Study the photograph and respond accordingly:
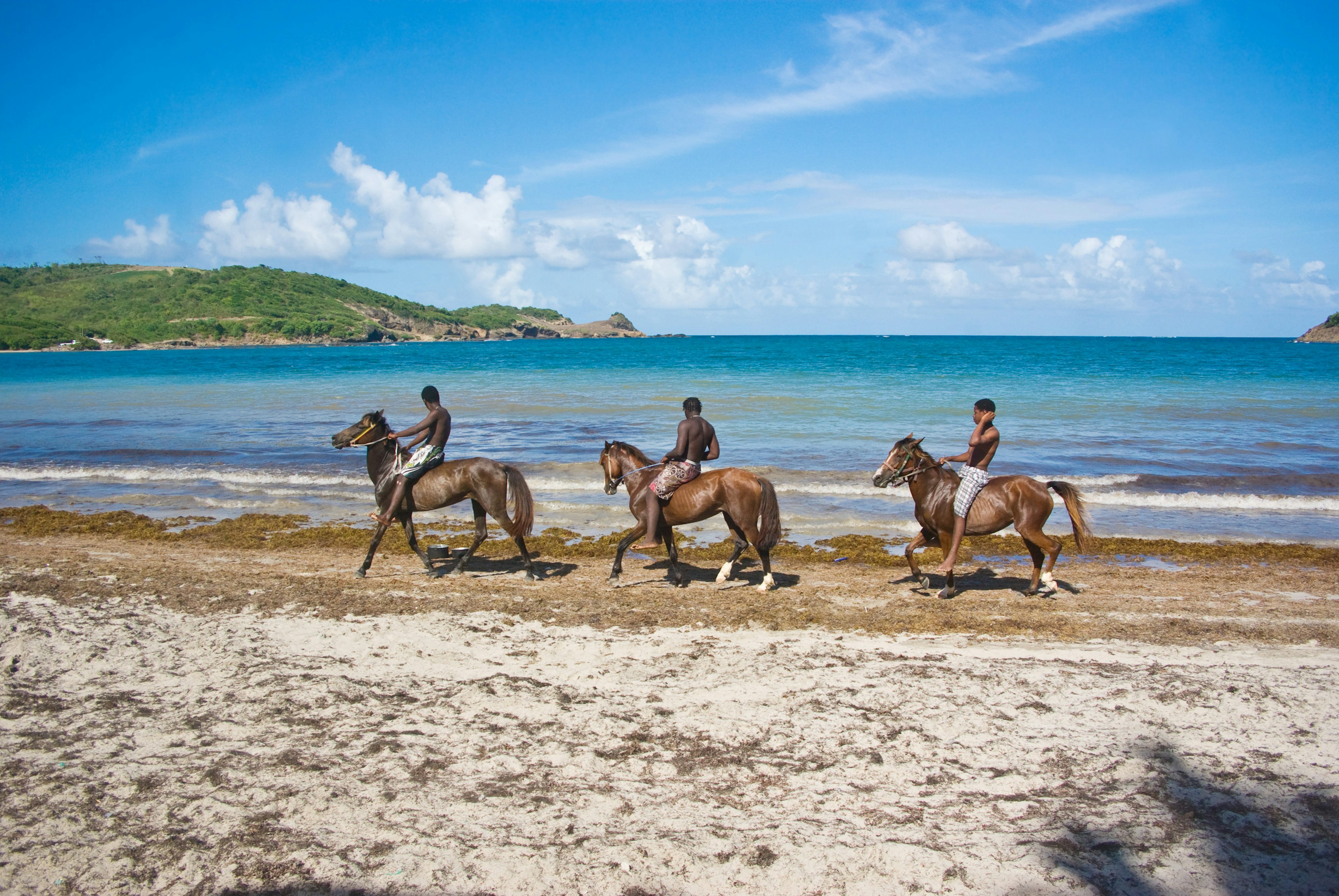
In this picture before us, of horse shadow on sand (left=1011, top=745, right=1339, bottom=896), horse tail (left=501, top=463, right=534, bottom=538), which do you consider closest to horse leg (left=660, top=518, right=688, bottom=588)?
horse tail (left=501, top=463, right=534, bottom=538)

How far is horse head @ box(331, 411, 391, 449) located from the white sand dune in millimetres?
2943

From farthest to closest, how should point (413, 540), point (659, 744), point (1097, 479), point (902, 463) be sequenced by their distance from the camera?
point (1097, 479) → point (413, 540) → point (902, 463) → point (659, 744)

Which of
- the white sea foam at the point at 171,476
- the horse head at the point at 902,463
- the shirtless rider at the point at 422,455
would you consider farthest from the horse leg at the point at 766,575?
the white sea foam at the point at 171,476

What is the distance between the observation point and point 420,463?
9.55m

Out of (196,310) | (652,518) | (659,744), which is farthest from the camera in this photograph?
(196,310)

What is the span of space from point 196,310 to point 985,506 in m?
159

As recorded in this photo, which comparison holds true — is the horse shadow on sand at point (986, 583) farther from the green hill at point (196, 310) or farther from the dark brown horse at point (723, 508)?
the green hill at point (196, 310)

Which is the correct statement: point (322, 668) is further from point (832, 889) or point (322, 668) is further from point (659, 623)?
point (832, 889)

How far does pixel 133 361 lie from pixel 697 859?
95.9m

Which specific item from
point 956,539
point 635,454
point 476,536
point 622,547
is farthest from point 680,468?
point 956,539

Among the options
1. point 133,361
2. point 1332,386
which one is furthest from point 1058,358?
point 133,361

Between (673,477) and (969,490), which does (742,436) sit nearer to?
(673,477)

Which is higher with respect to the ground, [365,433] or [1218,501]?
[365,433]

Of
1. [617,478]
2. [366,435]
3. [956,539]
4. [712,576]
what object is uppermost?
[366,435]
